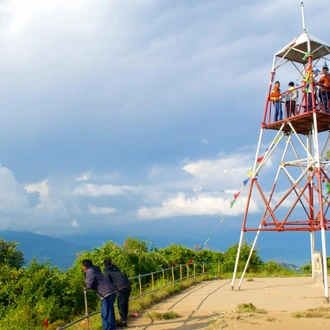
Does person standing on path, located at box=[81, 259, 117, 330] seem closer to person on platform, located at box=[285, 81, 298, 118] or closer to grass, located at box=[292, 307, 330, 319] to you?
grass, located at box=[292, 307, 330, 319]

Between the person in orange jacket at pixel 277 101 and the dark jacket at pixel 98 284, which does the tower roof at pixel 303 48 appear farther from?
the dark jacket at pixel 98 284

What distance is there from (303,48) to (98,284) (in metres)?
14.0

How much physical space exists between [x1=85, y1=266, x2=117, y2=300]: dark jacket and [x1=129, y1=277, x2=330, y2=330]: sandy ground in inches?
72.8

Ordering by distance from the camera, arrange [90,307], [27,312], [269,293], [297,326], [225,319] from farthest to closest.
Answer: [269,293], [90,307], [27,312], [225,319], [297,326]

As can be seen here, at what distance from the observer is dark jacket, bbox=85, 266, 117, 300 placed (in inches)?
353

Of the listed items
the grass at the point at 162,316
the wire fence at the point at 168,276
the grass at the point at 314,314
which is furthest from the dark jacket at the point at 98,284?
the grass at the point at 314,314

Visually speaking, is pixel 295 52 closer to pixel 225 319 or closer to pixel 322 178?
pixel 322 178

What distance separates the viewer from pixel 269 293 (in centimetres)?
1619

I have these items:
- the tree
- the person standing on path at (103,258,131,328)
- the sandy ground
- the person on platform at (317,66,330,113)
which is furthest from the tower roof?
the tree

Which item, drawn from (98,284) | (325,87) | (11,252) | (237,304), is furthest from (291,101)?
(11,252)

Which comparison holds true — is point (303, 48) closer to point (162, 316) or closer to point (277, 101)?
point (277, 101)

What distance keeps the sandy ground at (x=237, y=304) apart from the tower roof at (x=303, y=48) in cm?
922

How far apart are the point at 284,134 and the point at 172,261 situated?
38.2ft

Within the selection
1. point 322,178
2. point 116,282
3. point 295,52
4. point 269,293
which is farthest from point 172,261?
point 116,282
